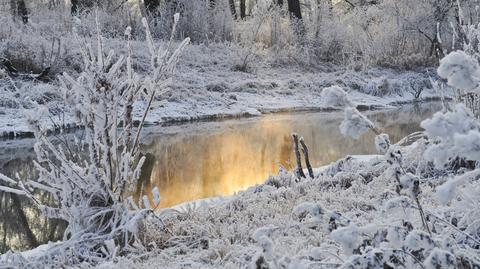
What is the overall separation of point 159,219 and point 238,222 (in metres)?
0.46

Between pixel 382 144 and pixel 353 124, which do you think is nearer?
pixel 353 124

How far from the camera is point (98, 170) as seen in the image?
128 inches

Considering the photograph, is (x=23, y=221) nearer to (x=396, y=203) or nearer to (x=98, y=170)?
(x=98, y=170)

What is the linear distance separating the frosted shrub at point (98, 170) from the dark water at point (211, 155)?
130 cm

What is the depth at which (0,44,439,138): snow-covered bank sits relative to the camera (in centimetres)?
973

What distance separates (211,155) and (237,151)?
0.45m

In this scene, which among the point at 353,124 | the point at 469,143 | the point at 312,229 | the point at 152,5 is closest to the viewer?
the point at 469,143

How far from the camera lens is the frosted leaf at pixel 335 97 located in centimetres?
164

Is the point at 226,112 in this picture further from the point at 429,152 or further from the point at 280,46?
the point at 429,152

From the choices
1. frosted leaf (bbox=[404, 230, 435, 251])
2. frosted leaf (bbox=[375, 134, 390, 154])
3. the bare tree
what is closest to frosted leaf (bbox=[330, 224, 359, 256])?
frosted leaf (bbox=[404, 230, 435, 251])

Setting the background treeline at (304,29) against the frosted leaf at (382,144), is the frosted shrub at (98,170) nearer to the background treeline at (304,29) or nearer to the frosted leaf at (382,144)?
the frosted leaf at (382,144)

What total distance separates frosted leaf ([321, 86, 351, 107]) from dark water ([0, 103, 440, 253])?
3310 mm

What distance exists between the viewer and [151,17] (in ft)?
50.4

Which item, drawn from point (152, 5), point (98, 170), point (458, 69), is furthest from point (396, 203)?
point (152, 5)
